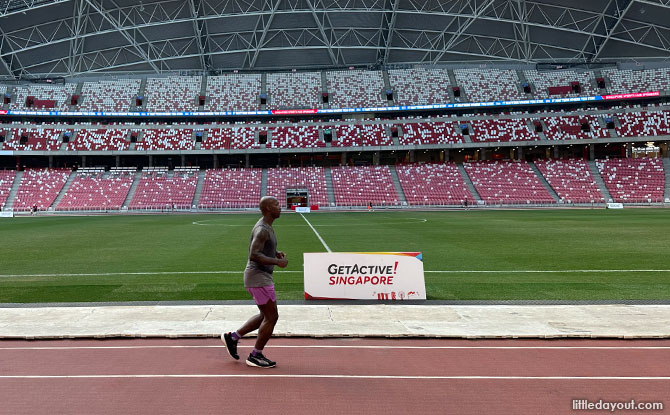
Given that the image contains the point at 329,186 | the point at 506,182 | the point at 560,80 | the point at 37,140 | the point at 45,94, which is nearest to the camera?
the point at 506,182

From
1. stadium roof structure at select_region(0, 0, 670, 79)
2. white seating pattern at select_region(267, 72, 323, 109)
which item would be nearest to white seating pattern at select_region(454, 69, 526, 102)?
stadium roof structure at select_region(0, 0, 670, 79)

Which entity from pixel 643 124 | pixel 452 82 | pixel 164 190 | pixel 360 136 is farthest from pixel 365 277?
pixel 643 124

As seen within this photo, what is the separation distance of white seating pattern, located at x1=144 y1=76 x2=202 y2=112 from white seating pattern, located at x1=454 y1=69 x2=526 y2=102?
134ft

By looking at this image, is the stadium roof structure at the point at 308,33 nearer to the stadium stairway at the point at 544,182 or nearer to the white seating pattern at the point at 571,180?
the stadium stairway at the point at 544,182

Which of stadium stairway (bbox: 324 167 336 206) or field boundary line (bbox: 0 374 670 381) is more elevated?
stadium stairway (bbox: 324 167 336 206)

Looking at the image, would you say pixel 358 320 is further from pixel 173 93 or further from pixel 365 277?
pixel 173 93

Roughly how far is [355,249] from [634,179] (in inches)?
2210

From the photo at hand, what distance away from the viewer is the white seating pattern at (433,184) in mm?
59250

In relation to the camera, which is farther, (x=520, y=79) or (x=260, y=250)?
(x=520, y=79)

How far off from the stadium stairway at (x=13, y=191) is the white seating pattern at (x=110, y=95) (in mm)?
12883

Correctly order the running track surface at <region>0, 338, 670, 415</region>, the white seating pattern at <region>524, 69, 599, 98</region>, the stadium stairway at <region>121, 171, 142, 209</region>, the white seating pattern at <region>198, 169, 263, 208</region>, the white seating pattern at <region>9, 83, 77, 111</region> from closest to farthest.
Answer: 1. the running track surface at <region>0, 338, 670, 415</region>
2. the stadium stairway at <region>121, 171, 142, 209</region>
3. the white seating pattern at <region>198, 169, 263, 208</region>
4. the white seating pattern at <region>9, 83, 77, 111</region>
5. the white seating pattern at <region>524, 69, 599, 98</region>

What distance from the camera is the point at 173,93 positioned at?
7369 cm

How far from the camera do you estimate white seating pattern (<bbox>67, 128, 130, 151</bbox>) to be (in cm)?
6844

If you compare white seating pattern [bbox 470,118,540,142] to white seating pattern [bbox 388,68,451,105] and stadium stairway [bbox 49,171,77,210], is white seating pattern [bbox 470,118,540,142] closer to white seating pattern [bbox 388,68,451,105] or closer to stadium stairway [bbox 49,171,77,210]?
A: white seating pattern [bbox 388,68,451,105]
